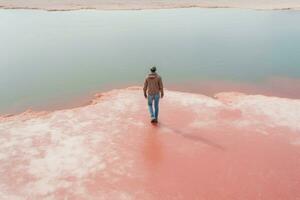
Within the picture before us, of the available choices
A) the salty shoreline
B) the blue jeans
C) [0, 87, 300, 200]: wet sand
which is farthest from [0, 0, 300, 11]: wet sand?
the blue jeans

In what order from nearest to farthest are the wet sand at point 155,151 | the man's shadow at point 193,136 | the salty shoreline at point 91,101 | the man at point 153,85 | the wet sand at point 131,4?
the wet sand at point 155,151
the man's shadow at point 193,136
the man at point 153,85
the salty shoreline at point 91,101
the wet sand at point 131,4

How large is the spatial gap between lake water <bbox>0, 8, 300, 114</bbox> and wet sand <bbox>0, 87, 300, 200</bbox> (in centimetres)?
235

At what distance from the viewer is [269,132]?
9.40m

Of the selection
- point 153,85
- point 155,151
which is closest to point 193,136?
point 155,151

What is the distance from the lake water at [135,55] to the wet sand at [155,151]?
235 centimetres

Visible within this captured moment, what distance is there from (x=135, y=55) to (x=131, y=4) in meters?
19.1

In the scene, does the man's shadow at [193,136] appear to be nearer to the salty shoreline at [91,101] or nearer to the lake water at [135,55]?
the salty shoreline at [91,101]

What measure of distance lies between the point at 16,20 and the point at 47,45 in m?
8.72

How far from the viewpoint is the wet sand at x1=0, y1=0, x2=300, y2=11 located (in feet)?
109

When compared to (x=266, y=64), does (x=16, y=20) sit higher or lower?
higher

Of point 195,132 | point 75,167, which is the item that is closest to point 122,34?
point 195,132

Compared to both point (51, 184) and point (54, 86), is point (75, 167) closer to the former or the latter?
point (51, 184)

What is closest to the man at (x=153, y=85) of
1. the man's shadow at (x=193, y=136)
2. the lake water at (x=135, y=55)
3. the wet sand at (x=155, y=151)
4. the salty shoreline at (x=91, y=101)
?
the man's shadow at (x=193, y=136)

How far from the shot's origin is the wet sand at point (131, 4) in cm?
3313
